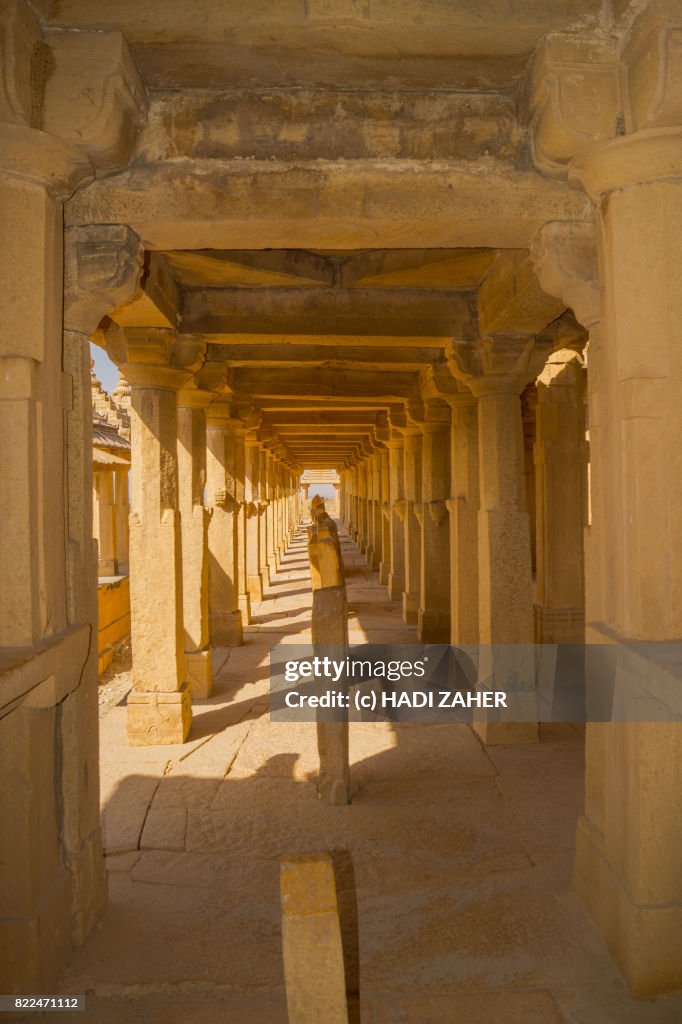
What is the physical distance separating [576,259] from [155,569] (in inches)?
151

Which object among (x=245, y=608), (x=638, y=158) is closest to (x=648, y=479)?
(x=638, y=158)

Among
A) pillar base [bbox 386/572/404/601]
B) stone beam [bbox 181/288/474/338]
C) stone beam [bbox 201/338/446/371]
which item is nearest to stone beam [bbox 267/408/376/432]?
pillar base [bbox 386/572/404/601]

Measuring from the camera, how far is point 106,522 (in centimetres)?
1891

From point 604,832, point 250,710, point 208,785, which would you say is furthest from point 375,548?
point 604,832

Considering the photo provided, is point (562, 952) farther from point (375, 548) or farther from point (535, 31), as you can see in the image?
point (375, 548)

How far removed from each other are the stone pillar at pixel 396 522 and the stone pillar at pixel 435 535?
2933 mm

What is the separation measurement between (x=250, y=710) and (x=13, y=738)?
158 inches

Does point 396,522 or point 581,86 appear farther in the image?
point 396,522

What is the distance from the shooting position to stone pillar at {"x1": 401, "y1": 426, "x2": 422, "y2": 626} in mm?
10164

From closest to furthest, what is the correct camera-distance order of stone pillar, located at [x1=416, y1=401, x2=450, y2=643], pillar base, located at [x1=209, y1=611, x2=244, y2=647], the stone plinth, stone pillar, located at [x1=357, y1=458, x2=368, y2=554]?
the stone plinth
stone pillar, located at [x1=416, y1=401, x2=450, y2=643]
pillar base, located at [x1=209, y1=611, x2=244, y2=647]
stone pillar, located at [x1=357, y1=458, x2=368, y2=554]

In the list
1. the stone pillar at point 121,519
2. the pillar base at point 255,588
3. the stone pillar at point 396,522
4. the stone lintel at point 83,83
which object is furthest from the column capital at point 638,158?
the stone pillar at point 121,519

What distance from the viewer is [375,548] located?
1720 cm

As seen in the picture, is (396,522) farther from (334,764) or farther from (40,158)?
(40,158)

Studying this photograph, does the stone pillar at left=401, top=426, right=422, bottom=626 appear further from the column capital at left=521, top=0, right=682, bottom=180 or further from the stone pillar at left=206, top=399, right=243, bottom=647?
the column capital at left=521, top=0, right=682, bottom=180
